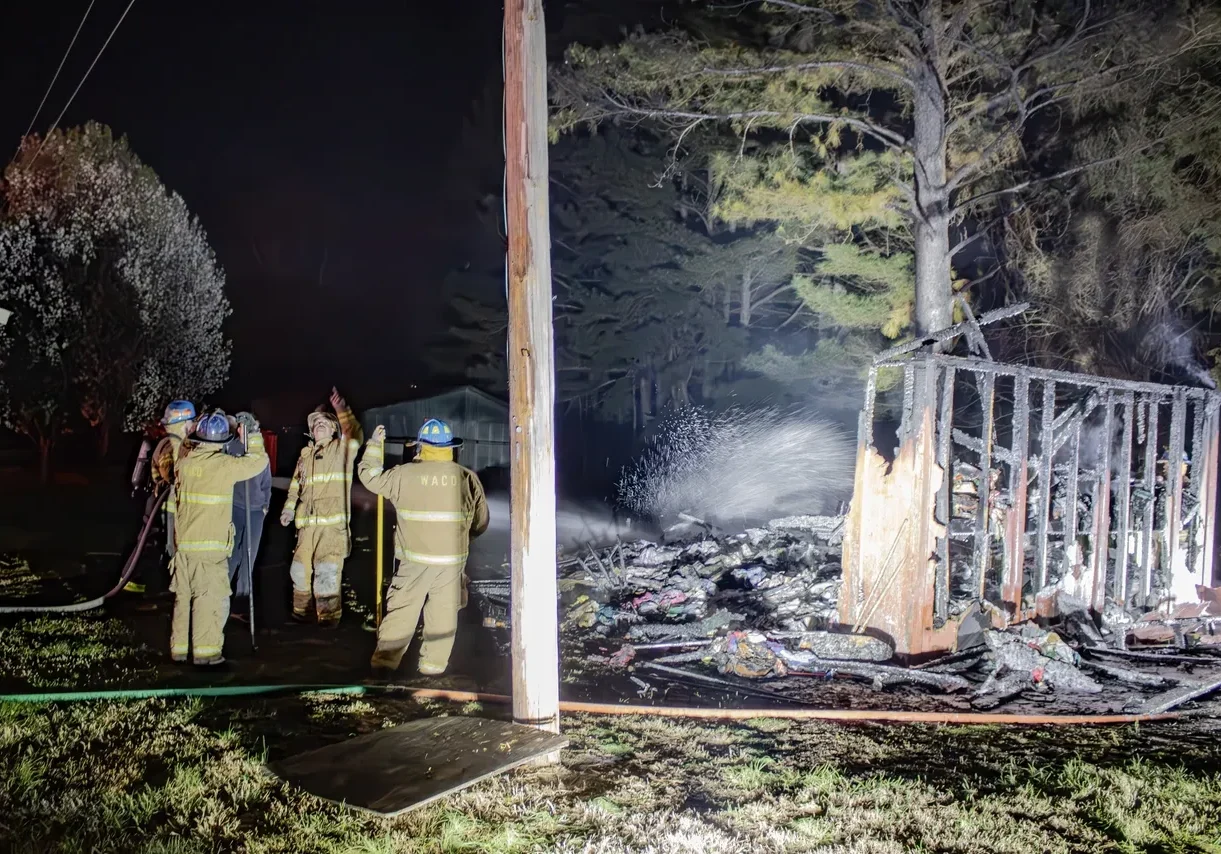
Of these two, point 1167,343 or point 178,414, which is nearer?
point 178,414

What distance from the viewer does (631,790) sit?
4523mm

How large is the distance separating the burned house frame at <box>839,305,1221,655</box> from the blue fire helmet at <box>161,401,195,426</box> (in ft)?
21.7

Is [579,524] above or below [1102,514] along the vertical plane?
below

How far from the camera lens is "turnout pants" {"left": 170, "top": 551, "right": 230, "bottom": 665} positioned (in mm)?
6816

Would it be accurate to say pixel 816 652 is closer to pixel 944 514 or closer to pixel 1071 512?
pixel 944 514

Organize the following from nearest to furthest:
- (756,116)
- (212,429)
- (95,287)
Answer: (212,429)
(756,116)
(95,287)

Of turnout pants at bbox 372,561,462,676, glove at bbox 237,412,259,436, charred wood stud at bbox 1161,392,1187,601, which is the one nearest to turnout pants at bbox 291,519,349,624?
glove at bbox 237,412,259,436

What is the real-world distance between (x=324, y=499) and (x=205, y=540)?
1591mm

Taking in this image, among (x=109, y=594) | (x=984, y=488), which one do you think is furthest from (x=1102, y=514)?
(x=109, y=594)

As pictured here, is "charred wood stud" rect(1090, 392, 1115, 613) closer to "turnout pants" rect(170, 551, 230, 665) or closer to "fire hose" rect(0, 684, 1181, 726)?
"fire hose" rect(0, 684, 1181, 726)

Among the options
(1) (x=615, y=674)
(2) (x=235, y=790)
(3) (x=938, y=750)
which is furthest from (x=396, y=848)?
(1) (x=615, y=674)

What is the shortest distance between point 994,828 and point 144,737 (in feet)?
14.8

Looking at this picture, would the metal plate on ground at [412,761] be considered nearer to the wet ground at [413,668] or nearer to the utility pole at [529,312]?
the utility pole at [529,312]

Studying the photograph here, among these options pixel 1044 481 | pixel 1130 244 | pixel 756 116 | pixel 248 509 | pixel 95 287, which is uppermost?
pixel 95 287
